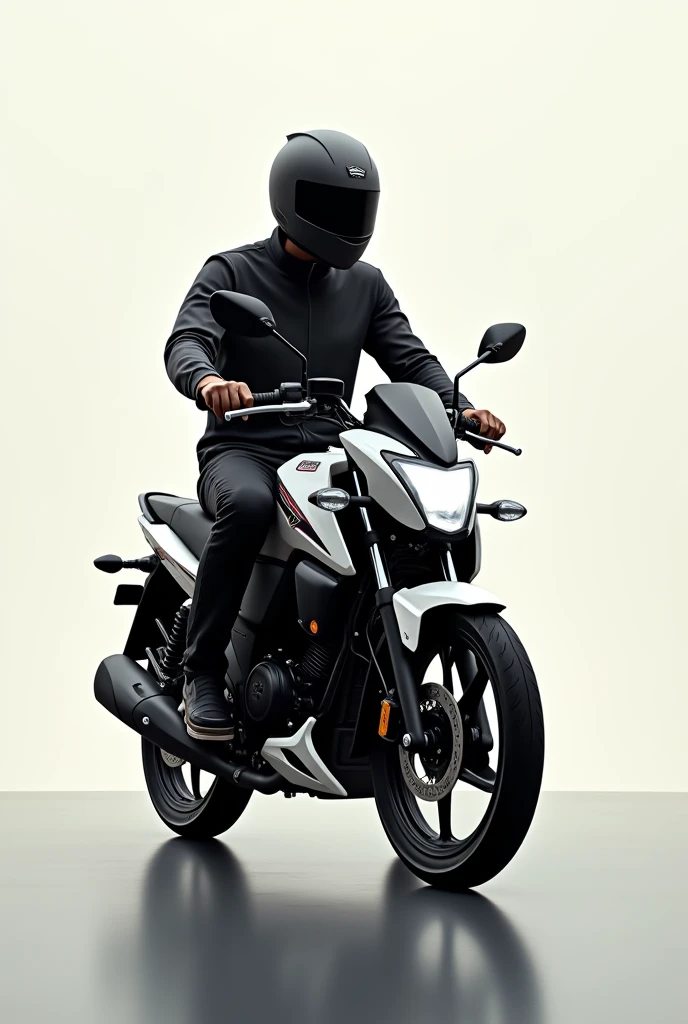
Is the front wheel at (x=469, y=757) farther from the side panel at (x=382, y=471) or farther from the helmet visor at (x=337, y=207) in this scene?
the helmet visor at (x=337, y=207)

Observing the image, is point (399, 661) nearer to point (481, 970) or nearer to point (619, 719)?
point (481, 970)

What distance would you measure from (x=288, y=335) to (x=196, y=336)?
0.84ft

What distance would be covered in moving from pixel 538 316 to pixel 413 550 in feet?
12.0

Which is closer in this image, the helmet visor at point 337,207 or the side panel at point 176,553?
the helmet visor at point 337,207

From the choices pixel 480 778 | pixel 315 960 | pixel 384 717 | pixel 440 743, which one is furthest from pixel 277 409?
pixel 315 960

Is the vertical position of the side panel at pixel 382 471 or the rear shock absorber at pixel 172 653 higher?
the side panel at pixel 382 471

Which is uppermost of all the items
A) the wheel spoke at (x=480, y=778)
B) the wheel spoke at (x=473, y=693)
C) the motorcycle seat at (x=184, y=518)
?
the motorcycle seat at (x=184, y=518)

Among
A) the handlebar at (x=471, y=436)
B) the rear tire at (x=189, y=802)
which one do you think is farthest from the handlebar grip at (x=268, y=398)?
the rear tire at (x=189, y=802)

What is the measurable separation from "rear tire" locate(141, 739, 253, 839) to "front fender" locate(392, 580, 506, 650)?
3.28 ft

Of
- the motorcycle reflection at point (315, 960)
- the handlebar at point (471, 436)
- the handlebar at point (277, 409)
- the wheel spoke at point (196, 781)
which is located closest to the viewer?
the motorcycle reflection at point (315, 960)

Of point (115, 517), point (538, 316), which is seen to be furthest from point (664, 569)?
point (115, 517)

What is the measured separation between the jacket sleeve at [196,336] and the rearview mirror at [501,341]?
0.68 meters

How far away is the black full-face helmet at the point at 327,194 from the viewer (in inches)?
138

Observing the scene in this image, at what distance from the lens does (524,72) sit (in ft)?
22.4
